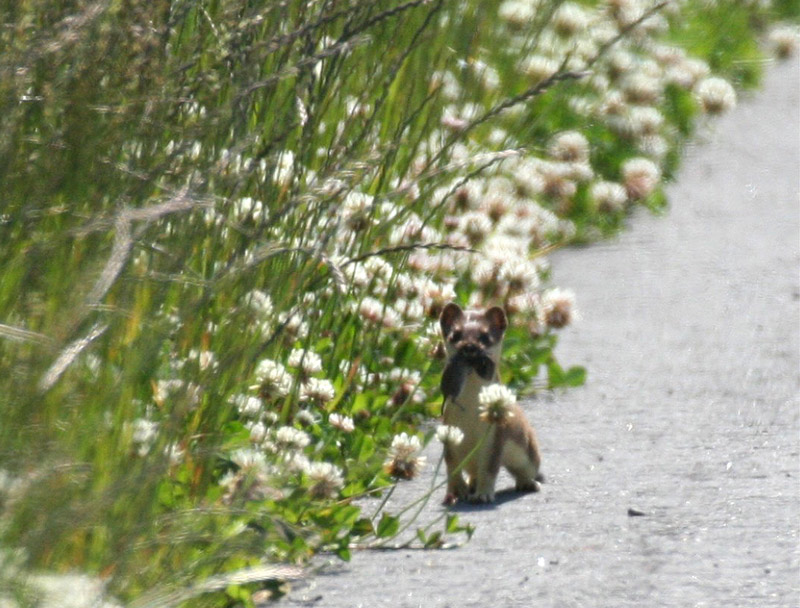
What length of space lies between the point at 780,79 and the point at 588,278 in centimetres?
423

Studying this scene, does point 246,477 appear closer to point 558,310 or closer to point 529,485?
point 529,485

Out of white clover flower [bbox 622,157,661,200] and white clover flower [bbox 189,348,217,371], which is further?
white clover flower [bbox 622,157,661,200]

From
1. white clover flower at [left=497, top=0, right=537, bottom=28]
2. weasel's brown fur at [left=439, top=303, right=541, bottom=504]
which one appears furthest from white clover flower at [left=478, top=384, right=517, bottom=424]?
white clover flower at [left=497, top=0, right=537, bottom=28]

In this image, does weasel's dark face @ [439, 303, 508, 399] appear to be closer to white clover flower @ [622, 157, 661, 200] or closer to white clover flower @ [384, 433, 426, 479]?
white clover flower @ [384, 433, 426, 479]

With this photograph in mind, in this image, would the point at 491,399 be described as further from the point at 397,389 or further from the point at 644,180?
the point at 644,180

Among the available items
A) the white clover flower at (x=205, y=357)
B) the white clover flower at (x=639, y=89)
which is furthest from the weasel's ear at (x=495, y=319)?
the white clover flower at (x=639, y=89)

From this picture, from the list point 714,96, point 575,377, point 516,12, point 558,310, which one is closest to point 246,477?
point 575,377

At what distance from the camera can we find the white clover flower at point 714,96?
869cm

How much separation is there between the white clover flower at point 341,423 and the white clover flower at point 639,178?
338cm

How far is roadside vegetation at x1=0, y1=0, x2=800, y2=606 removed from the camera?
2.51 m

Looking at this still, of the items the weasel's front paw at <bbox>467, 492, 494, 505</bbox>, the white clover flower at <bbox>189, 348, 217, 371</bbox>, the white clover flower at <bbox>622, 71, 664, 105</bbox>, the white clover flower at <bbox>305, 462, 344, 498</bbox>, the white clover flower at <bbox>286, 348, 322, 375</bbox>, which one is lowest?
the weasel's front paw at <bbox>467, 492, 494, 505</bbox>

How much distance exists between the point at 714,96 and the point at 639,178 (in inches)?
61.4

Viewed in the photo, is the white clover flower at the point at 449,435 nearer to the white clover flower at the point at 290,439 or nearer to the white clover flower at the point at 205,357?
the white clover flower at the point at 290,439

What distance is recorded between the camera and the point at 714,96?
28.4ft
